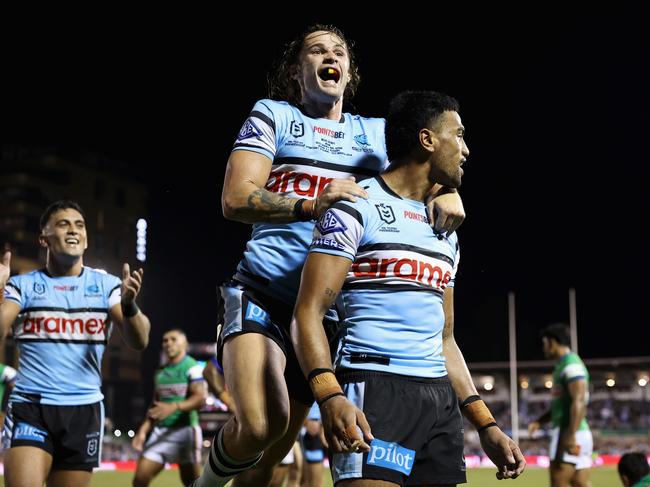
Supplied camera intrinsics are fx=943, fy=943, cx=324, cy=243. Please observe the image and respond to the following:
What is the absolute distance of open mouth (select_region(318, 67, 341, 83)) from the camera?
18.0ft

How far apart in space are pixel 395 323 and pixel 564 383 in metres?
8.95

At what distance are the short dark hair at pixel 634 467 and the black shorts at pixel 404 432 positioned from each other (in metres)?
5.27

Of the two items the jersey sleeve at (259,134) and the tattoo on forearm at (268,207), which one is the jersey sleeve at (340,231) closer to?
the tattoo on forearm at (268,207)

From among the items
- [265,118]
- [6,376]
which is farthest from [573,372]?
[265,118]

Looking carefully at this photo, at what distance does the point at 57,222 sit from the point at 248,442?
309cm

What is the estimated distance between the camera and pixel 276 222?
4.80 m

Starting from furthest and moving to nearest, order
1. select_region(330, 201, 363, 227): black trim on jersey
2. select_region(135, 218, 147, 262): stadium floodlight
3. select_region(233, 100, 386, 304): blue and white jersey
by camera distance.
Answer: select_region(135, 218, 147, 262): stadium floodlight
select_region(233, 100, 386, 304): blue and white jersey
select_region(330, 201, 363, 227): black trim on jersey

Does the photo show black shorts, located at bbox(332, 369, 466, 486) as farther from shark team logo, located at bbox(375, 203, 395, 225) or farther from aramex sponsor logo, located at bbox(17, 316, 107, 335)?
aramex sponsor logo, located at bbox(17, 316, 107, 335)

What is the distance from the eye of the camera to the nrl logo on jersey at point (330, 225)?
13.7ft

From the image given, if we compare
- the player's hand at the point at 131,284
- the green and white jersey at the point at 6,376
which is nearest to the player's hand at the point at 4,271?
the player's hand at the point at 131,284

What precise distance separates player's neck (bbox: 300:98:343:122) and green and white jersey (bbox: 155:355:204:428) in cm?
824

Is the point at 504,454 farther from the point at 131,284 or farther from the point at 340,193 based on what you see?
the point at 131,284

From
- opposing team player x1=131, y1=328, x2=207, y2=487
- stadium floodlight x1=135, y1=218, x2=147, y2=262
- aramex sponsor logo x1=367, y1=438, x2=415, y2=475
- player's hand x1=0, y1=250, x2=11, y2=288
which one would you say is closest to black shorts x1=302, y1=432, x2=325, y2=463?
opposing team player x1=131, y1=328, x2=207, y2=487

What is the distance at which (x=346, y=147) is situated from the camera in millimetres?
5398
